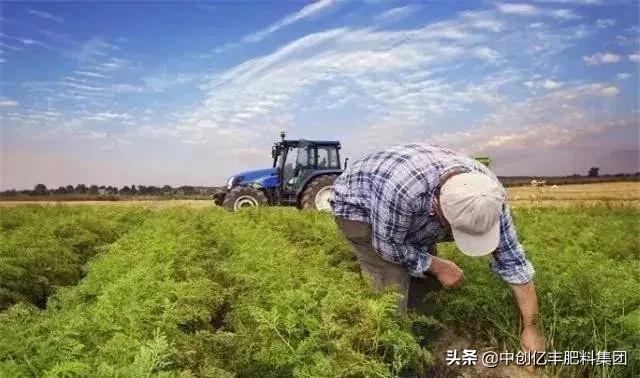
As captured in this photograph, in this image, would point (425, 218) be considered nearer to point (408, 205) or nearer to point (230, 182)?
point (408, 205)

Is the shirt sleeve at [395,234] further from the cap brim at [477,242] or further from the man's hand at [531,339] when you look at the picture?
the man's hand at [531,339]

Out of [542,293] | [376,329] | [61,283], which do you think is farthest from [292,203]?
[376,329]

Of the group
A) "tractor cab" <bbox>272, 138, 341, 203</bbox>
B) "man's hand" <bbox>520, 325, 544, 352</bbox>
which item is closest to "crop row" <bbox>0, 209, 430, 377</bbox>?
"man's hand" <bbox>520, 325, 544, 352</bbox>

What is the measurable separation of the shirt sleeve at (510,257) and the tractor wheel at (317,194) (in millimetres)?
11532

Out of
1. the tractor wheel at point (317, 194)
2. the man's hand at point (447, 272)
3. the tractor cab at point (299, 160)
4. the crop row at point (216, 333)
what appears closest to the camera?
the crop row at point (216, 333)

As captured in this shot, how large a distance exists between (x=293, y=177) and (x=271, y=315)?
12847 millimetres

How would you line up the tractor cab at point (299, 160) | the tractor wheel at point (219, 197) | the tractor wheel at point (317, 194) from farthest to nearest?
the tractor wheel at point (219, 197), the tractor cab at point (299, 160), the tractor wheel at point (317, 194)

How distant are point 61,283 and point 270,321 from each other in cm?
501

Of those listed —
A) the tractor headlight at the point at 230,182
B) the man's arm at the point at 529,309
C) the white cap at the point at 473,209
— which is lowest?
the man's arm at the point at 529,309

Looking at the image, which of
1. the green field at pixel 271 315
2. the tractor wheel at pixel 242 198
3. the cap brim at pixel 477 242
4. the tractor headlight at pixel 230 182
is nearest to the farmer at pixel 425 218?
the cap brim at pixel 477 242

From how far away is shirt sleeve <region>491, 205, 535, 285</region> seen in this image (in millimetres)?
4252

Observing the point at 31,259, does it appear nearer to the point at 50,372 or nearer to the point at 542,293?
the point at 50,372

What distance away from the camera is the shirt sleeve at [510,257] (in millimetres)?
4252

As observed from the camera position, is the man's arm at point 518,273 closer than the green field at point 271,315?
No
